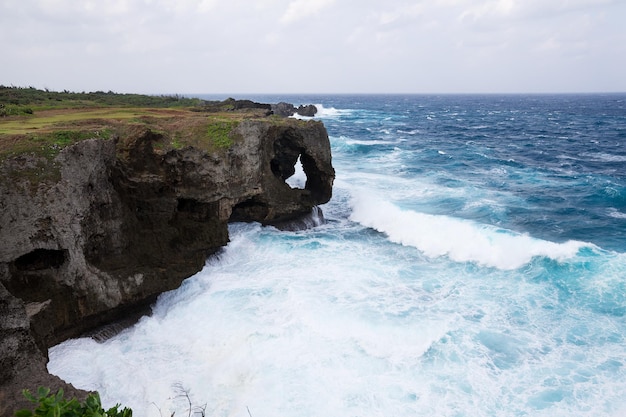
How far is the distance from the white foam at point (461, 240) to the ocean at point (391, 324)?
0.08 meters

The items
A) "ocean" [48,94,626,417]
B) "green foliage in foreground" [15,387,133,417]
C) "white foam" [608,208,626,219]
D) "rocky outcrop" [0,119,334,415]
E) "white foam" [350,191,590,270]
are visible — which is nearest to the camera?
"green foliage in foreground" [15,387,133,417]

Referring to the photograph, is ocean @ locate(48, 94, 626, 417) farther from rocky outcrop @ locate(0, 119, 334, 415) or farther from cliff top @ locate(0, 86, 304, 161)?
cliff top @ locate(0, 86, 304, 161)

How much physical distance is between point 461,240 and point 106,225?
15.8m

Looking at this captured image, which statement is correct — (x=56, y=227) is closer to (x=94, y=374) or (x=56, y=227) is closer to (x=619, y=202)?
(x=94, y=374)

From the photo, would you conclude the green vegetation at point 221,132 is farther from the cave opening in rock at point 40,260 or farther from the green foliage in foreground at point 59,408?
the green foliage in foreground at point 59,408

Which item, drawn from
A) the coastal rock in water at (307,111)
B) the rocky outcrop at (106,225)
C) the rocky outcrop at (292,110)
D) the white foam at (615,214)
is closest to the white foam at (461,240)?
the rocky outcrop at (106,225)

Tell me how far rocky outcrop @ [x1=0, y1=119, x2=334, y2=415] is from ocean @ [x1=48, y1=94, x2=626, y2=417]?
1.14 m

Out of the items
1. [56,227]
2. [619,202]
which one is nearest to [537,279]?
[619,202]

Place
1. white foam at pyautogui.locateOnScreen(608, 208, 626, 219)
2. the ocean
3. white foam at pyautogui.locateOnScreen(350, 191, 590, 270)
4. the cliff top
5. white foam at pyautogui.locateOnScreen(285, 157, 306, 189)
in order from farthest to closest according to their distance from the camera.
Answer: white foam at pyautogui.locateOnScreen(285, 157, 306, 189) < white foam at pyautogui.locateOnScreen(608, 208, 626, 219) < white foam at pyautogui.locateOnScreen(350, 191, 590, 270) < the cliff top < the ocean

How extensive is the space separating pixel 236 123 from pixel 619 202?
2593cm

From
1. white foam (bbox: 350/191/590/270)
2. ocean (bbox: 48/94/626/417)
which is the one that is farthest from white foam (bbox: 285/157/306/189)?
white foam (bbox: 350/191/590/270)

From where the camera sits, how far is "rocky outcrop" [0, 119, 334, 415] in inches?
460

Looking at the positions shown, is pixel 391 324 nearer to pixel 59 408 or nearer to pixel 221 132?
pixel 221 132

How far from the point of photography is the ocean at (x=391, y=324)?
452 inches
